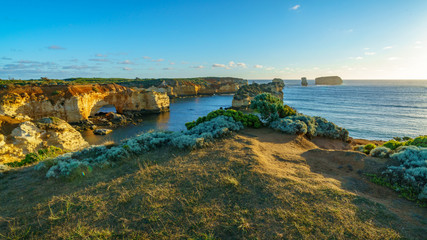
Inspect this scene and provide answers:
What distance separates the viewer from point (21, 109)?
29391mm

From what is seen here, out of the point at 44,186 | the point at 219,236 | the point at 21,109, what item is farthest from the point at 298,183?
the point at 21,109

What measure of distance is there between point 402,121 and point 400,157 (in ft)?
121

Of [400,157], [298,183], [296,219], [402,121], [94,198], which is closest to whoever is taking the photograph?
[296,219]

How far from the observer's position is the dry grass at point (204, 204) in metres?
4.35

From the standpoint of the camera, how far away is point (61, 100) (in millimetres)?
32312

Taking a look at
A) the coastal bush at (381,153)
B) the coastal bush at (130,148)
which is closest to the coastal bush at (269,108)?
the coastal bush at (130,148)

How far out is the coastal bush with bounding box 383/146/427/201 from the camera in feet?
20.8

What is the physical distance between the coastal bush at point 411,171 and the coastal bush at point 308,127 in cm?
495

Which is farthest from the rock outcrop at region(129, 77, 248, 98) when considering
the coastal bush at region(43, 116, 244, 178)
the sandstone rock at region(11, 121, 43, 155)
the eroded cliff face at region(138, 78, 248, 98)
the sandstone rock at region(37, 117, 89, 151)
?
the coastal bush at region(43, 116, 244, 178)

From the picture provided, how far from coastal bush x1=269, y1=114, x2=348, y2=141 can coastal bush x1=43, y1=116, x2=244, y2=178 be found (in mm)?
3280

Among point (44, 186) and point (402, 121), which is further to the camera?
point (402, 121)

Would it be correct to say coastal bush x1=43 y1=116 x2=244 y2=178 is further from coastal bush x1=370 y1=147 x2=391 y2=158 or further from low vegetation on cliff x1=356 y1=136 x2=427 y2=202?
low vegetation on cliff x1=356 y1=136 x2=427 y2=202

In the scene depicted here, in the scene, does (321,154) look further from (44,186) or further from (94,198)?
(44,186)

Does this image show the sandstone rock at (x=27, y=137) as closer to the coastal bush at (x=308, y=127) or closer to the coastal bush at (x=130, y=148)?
the coastal bush at (x=130, y=148)
